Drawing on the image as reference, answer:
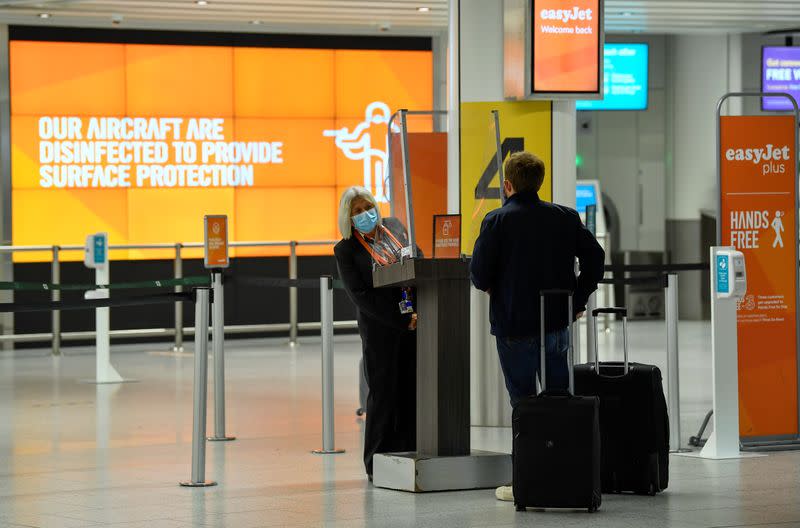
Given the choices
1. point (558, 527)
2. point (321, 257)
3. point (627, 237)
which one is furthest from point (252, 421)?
point (627, 237)

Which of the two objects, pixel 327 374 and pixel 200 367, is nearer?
pixel 200 367

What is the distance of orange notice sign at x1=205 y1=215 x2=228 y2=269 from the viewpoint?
11062 mm

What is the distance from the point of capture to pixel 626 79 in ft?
60.6

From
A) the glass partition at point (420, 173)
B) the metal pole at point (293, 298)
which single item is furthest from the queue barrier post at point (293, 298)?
the glass partition at point (420, 173)

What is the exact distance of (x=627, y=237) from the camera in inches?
732

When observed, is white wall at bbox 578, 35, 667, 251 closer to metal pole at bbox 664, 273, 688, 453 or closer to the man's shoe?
metal pole at bbox 664, 273, 688, 453

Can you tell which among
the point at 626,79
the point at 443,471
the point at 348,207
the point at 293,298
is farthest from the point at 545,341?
the point at 626,79

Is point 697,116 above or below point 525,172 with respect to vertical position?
above

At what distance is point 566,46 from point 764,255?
189 centimetres

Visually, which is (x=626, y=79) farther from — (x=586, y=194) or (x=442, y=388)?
(x=442, y=388)

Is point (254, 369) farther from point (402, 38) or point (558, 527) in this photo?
point (558, 527)

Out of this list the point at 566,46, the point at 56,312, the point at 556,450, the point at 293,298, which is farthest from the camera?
the point at 293,298

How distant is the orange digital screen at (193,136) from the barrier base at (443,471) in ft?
32.5

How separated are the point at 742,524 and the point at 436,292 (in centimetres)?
166
